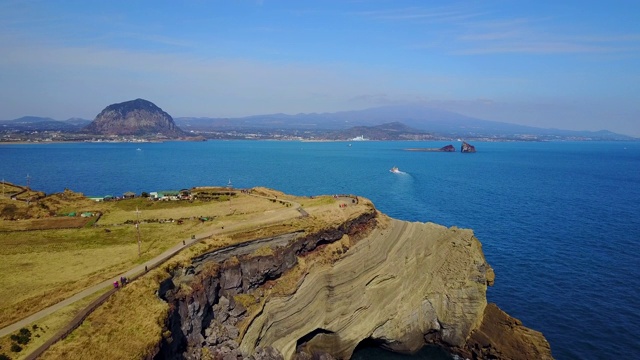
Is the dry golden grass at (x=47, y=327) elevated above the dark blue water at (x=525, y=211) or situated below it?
above

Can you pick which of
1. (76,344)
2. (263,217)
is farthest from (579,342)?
(76,344)

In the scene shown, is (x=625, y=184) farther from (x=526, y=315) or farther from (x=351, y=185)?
(x=526, y=315)

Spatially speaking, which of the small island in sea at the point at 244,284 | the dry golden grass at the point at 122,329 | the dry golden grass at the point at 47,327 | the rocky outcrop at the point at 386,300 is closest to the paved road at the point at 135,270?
the small island in sea at the point at 244,284

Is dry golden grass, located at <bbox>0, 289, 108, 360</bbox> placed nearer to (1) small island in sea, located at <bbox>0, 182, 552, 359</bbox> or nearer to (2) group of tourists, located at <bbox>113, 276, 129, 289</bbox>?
(1) small island in sea, located at <bbox>0, 182, 552, 359</bbox>

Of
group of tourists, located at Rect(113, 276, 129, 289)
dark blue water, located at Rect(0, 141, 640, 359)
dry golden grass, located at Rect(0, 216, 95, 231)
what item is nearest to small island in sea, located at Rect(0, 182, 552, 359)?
group of tourists, located at Rect(113, 276, 129, 289)

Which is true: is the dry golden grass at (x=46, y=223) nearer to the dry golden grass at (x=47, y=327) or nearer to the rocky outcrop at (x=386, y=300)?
the dry golden grass at (x=47, y=327)
